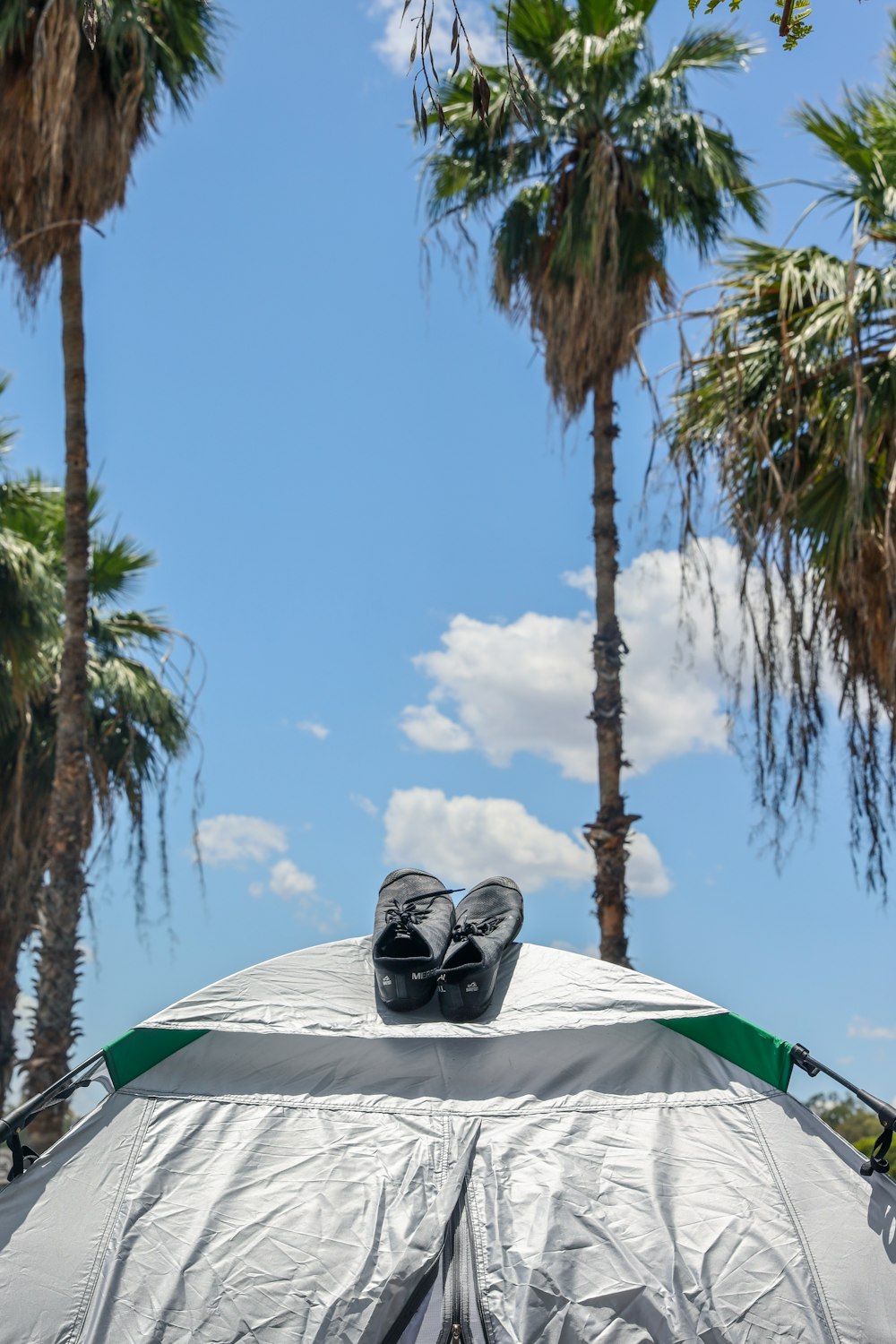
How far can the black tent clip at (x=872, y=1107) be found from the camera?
11.1 feet

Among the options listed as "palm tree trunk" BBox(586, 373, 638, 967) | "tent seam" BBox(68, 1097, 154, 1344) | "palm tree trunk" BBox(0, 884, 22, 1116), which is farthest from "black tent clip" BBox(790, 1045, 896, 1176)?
"palm tree trunk" BBox(0, 884, 22, 1116)

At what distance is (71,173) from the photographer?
955cm

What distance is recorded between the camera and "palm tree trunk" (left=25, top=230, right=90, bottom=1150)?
865cm

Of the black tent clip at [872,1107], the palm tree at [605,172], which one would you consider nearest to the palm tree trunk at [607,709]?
the palm tree at [605,172]

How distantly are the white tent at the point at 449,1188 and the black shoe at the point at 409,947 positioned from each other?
91 millimetres

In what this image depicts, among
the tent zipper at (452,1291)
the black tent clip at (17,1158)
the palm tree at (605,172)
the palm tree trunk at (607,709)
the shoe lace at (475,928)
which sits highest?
the palm tree at (605,172)

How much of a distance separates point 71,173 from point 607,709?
627 centimetres

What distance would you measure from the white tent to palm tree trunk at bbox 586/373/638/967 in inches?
188

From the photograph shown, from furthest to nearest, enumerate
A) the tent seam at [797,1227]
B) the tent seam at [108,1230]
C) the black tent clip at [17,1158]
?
the black tent clip at [17,1158]
the tent seam at [797,1227]
the tent seam at [108,1230]

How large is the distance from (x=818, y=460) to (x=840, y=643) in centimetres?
117

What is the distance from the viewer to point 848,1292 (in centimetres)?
A: 305

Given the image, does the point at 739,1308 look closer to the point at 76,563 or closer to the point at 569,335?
the point at 76,563

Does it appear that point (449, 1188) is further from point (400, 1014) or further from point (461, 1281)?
point (400, 1014)

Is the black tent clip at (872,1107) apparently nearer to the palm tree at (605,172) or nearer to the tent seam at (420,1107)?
the tent seam at (420,1107)
